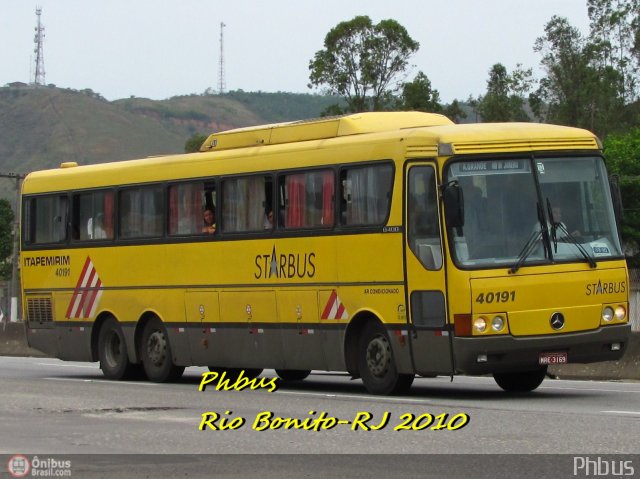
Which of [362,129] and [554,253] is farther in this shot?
[362,129]

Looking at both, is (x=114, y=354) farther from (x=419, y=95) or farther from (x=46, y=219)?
(x=419, y=95)

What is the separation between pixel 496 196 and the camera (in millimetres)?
18719

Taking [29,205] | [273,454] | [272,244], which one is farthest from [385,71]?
[273,454]

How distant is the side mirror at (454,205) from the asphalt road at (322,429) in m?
2.11

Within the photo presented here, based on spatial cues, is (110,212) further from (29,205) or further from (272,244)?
(272,244)

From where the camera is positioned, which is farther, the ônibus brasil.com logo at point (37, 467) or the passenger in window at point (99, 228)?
the passenger in window at point (99, 228)

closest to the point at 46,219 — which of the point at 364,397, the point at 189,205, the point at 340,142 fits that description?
the point at 189,205

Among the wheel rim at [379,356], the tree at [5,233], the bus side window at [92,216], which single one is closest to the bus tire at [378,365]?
the wheel rim at [379,356]

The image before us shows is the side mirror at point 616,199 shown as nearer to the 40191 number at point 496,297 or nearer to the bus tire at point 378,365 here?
the 40191 number at point 496,297

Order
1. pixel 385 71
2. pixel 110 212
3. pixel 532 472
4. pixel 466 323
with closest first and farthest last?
pixel 532 472
pixel 466 323
pixel 110 212
pixel 385 71

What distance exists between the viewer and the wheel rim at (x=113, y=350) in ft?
84.0

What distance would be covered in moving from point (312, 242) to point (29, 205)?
8.68 m

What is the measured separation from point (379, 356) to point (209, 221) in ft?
15.0

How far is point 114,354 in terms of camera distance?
2572 cm
